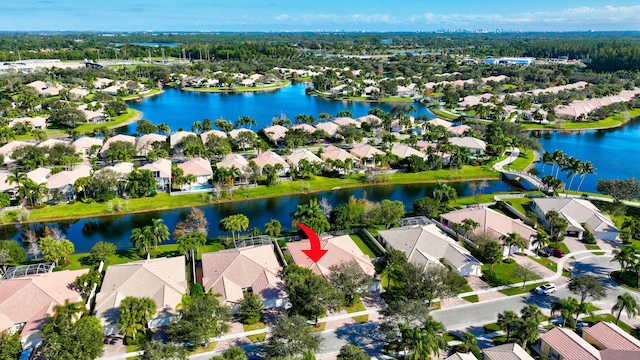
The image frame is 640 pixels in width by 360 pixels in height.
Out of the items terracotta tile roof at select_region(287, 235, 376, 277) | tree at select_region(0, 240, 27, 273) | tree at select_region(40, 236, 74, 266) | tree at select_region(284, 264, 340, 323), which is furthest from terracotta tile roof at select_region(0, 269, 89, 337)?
terracotta tile roof at select_region(287, 235, 376, 277)

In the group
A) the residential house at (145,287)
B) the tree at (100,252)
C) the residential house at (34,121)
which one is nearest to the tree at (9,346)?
the residential house at (145,287)

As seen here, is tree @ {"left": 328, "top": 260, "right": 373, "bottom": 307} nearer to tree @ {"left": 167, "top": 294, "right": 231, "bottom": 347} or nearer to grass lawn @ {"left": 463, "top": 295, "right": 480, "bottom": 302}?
grass lawn @ {"left": 463, "top": 295, "right": 480, "bottom": 302}

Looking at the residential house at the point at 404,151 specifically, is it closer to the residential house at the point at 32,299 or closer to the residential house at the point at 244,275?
the residential house at the point at 244,275

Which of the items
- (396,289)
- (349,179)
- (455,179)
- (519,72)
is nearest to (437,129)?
(455,179)

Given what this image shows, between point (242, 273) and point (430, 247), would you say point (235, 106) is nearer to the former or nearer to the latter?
point (242, 273)

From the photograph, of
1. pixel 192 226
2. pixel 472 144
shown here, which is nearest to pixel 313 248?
pixel 192 226

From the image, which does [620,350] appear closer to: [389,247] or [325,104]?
[389,247]
